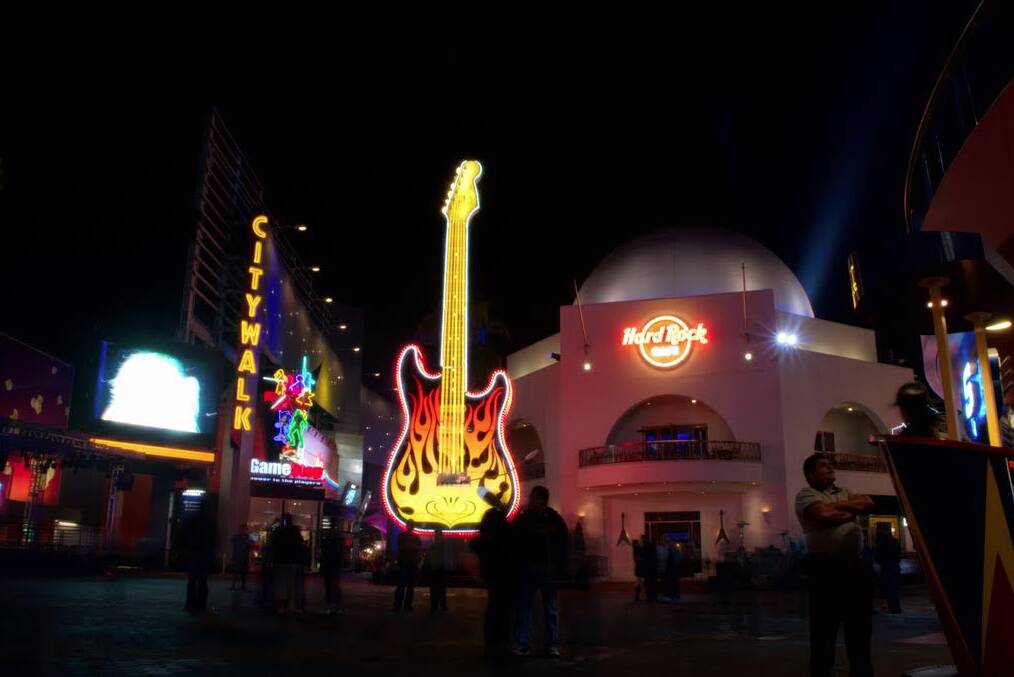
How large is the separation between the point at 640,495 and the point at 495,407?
385 inches

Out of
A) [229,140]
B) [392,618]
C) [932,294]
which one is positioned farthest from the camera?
[229,140]

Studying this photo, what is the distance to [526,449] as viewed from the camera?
42.4 metres

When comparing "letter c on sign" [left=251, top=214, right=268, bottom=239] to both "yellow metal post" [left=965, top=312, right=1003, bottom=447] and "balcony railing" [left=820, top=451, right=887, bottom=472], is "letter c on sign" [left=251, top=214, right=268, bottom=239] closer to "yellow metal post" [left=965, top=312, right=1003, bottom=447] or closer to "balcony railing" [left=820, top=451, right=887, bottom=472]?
"balcony railing" [left=820, top=451, right=887, bottom=472]

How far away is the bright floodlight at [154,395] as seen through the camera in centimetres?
2578

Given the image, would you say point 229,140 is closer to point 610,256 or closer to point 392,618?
point 610,256

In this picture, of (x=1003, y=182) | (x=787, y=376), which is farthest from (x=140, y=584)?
(x=787, y=376)

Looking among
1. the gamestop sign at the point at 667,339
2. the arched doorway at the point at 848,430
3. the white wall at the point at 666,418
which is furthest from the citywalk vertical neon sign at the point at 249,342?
the arched doorway at the point at 848,430

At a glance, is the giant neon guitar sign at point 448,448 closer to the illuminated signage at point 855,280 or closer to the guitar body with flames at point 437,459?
the guitar body with flames at point 437,459

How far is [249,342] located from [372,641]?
20.2 metres

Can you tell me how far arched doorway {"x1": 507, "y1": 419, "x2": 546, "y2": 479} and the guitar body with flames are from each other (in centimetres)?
1011

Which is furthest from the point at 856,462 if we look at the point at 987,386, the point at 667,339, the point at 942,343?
the point at 942,343

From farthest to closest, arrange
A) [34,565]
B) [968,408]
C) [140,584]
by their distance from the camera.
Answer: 1. [34,565]
2. [140,584]
3. [968,408]

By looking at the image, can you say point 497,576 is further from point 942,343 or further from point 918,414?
point 942,343

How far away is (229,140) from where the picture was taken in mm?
30297
